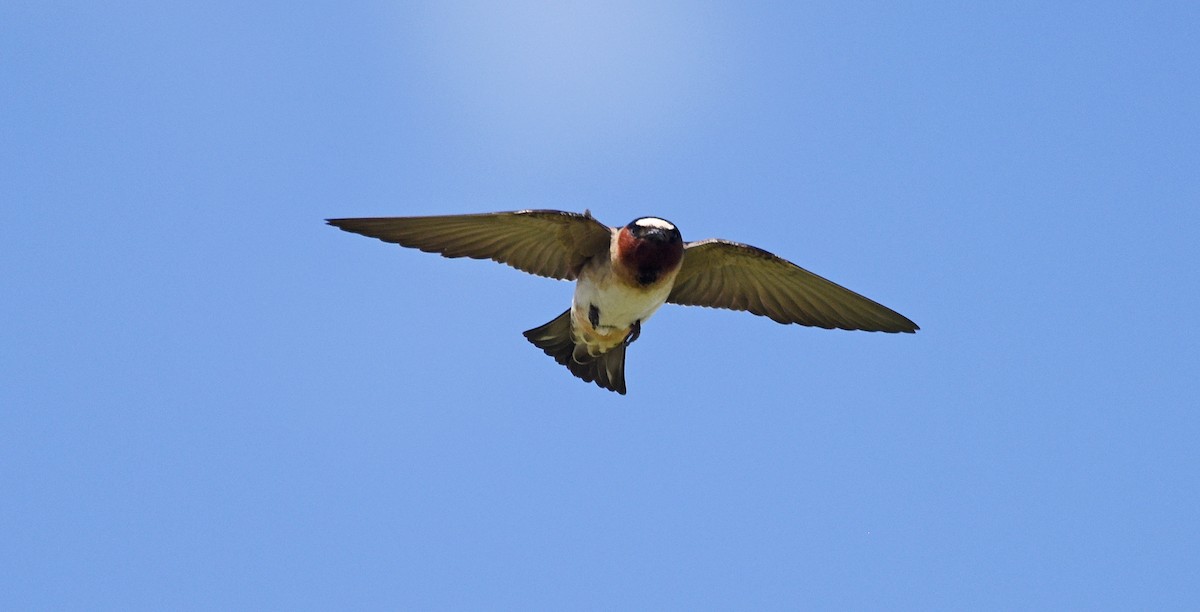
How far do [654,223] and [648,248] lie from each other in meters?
0.23

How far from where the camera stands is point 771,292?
1130cm

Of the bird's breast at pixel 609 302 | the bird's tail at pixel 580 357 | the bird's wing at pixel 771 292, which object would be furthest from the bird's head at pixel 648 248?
the bird's tail at pixel 580 357

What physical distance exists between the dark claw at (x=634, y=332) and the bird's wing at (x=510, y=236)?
69 centimetres

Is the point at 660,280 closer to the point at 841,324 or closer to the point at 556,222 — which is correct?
the point at 556,222

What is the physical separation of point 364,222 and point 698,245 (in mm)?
2824

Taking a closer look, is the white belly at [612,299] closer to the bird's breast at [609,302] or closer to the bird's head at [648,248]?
the bird's breast at [609,302]

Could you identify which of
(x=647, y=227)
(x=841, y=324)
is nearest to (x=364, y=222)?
(x=647, y=227)

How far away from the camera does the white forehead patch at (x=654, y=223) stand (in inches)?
388

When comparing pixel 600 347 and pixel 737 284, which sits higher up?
pixel 737 284

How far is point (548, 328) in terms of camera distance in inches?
444

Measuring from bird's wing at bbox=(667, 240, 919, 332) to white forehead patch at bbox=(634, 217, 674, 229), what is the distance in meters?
0.79

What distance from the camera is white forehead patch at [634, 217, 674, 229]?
9.86m

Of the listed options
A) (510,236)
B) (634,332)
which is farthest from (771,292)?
(510,236)

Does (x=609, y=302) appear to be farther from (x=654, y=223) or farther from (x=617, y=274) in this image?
(x=654, y=223)
